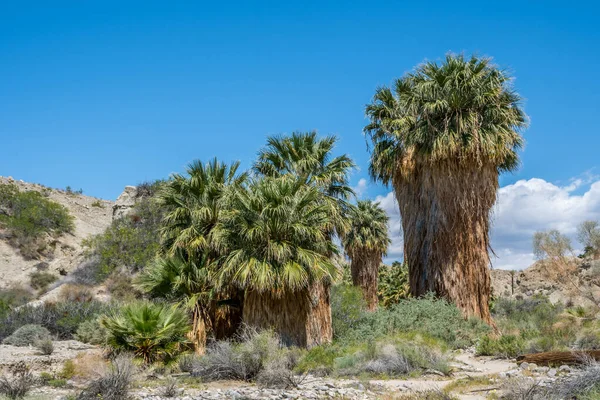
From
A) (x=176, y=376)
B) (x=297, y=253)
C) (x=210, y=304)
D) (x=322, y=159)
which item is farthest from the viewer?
(x=322, y=159)

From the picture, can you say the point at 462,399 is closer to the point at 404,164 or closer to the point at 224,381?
the point at 224,381

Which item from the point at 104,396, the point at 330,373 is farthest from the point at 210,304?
the point at 104,396

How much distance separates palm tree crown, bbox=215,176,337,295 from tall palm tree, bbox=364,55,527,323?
16.3 ft

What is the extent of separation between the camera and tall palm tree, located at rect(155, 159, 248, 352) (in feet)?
61.9

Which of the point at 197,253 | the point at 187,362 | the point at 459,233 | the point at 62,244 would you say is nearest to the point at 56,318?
the point at 197,253

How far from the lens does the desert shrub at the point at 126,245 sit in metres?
35.9

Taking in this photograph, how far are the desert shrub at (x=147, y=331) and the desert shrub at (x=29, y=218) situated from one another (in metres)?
35.2

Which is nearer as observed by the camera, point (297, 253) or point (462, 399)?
point (462, 399)

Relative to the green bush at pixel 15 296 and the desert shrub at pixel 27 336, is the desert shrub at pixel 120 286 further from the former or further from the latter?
the desert shrub at pixel 27 336

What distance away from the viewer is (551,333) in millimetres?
18312

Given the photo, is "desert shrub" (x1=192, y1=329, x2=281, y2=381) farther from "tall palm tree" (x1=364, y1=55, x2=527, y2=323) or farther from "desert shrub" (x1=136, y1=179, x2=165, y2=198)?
"desert shrub" (x1=136, y1=179, x2=165, y2=198)

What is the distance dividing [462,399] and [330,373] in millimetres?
4767

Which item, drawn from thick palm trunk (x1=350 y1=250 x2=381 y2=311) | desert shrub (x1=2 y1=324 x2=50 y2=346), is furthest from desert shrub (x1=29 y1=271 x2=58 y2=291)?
thick palm trunk (x1=350 y1=250 x2=381 y2=311)

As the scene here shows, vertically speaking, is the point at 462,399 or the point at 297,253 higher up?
the point at 297,253
